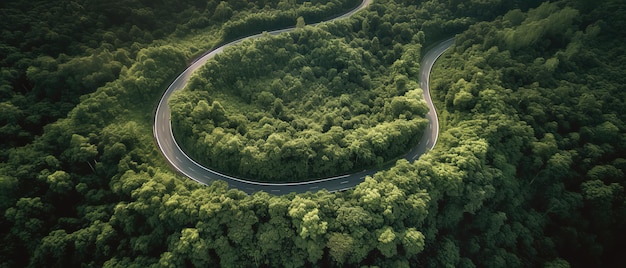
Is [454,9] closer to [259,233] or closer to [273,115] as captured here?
[273,115]

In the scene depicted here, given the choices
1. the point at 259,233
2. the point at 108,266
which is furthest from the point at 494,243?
the point at 108,266

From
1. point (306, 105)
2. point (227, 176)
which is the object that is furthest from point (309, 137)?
point (227, 176)

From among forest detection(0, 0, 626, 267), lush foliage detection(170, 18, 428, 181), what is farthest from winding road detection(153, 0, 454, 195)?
forest detection(0, 0, 626, 267)

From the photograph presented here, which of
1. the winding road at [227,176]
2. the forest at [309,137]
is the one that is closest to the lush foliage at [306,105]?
the forest at [309,137]

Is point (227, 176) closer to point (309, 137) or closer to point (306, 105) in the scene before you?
point (309, 137)

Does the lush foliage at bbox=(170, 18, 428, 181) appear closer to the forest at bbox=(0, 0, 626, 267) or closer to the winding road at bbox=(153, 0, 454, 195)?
the forest at bbox=(0, 0, 626, 267)

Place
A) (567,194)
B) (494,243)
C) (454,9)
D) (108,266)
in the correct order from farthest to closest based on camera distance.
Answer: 1. (454,9)
2. (567,194)
3. (494,243)
4. (108,266)

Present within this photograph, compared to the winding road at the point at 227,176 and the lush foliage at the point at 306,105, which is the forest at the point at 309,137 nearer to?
the lush foliage at the point at 306,105

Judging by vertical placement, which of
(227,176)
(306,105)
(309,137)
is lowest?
(227,176)
